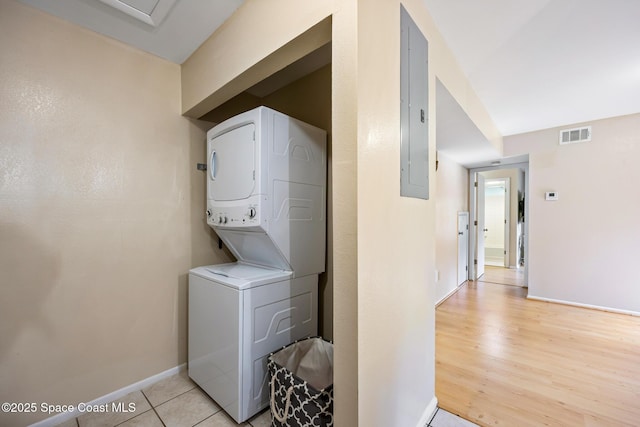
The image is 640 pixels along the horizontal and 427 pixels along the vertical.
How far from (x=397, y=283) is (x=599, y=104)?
360cm

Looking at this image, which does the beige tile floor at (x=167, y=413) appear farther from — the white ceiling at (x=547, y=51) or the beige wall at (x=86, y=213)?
the white ceiling at (x=547, y=51)

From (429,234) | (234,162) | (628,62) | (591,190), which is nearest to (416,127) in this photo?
(429,234)

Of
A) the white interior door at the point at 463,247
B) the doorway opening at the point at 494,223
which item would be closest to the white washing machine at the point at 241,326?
the white interior door at the point at 463,247

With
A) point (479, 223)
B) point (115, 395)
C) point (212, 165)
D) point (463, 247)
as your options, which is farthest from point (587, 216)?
point (115, 395)

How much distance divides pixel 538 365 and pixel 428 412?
1.34 meters

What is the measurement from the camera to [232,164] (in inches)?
67.7

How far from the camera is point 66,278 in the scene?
1.57 meters

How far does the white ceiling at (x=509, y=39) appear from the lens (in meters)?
1.48

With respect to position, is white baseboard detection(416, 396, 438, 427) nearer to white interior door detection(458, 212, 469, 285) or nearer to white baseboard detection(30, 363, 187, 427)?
white baseboard detection(30, 363, 187, 427)

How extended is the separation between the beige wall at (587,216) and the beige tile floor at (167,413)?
426 cm

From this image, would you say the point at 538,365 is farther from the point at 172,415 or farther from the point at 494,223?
the point at 494,223

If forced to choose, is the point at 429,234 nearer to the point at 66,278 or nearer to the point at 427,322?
the point at 427,322

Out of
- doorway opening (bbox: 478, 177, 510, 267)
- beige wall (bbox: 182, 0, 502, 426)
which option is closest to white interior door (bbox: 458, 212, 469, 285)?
doorway opening (bbox: 478, 177, 510, 267)

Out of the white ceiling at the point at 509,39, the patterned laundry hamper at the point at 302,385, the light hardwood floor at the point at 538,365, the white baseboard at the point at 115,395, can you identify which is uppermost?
the white ceiling at the point at 509,39
